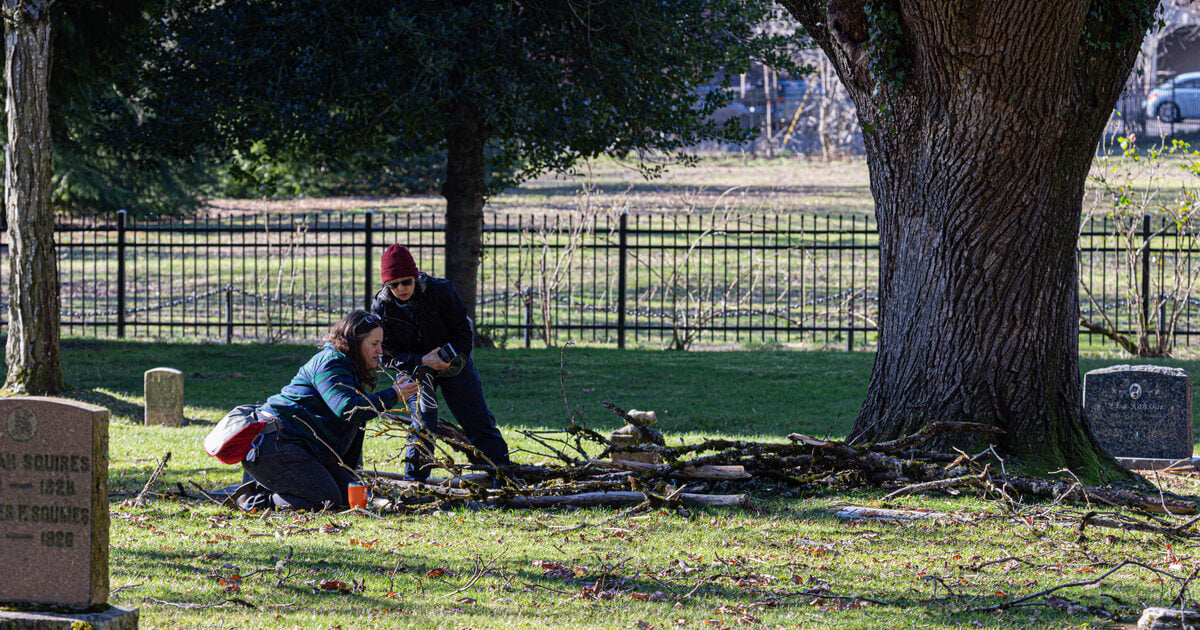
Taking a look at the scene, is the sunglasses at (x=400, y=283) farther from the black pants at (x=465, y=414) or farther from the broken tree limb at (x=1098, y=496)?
the broken tree limb at (x=1098, y=496)

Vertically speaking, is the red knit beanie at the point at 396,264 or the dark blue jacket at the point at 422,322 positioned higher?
the red knit beanie at the point at 396,264

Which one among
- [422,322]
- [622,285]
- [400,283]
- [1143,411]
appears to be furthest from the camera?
[622,285]

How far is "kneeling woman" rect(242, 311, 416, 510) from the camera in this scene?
22.2 feet

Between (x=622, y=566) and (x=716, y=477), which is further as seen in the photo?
(x=716, y=477)

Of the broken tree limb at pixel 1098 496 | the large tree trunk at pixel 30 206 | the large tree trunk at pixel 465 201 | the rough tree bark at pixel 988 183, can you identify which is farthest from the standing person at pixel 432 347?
the large tree trunk at pixel 465 201

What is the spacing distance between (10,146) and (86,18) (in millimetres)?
3006

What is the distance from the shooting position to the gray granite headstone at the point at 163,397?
10.3 metres

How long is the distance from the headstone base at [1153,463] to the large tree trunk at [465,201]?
7673 mm

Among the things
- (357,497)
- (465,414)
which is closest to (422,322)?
(465,414)

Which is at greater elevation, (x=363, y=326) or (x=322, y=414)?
(x=363, y=326)

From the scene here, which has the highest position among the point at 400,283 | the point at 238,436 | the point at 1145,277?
the point at 1145,277

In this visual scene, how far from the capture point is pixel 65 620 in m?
4.31

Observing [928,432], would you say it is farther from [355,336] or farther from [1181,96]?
[1181,96]

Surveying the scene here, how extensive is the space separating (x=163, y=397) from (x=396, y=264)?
3.91 m
